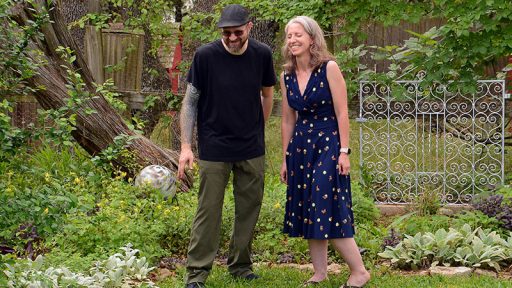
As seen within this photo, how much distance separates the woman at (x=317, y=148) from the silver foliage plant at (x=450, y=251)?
2.62 feet

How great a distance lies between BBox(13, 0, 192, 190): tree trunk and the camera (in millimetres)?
7957

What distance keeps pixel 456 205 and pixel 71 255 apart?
13.6ft

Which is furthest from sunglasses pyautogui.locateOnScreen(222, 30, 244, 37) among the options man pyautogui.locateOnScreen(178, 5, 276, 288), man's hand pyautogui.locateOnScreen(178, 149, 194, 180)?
man's hand pyautogui.locateOnScreen(178, 149, 194, 180)

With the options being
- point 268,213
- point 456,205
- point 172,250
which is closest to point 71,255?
point 172,250

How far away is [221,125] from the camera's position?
18.4ft

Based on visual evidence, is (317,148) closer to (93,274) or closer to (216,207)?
(216,207)

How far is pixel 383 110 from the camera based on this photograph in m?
9.84

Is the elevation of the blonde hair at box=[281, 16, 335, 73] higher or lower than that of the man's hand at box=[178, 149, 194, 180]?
higher

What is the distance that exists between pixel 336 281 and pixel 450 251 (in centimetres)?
102

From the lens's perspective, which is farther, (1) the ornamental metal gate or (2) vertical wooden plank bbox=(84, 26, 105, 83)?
(2) vertical wooden plank bbox=(84, 26, 105, 83)

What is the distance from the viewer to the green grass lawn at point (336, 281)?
5.85 metres

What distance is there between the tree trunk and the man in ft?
7.94

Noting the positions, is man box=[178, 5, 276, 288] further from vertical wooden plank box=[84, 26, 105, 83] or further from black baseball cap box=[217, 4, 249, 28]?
vertical wooden plank box=[84, 26, 105, 83]

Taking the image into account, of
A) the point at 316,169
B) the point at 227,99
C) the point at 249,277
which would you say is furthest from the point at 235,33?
the point at 249,277
